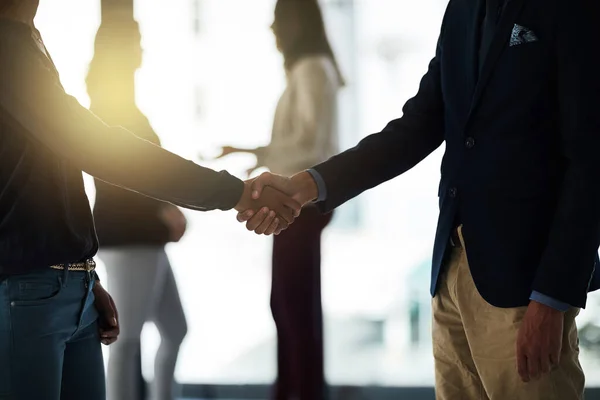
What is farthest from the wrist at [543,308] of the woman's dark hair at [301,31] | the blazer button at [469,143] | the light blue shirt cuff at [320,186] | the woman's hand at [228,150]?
the woman's hand at [228,150]

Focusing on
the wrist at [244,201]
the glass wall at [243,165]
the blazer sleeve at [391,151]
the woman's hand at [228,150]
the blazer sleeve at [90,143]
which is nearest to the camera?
the blazer sleeve at [90,143]

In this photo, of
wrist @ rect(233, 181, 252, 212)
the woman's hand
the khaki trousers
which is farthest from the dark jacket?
the woman's hand

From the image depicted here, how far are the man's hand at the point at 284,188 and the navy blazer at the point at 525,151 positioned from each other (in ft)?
1.34

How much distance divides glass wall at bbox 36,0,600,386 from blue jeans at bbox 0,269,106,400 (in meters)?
1.98

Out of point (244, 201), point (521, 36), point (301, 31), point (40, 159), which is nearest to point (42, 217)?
point (40, 159)

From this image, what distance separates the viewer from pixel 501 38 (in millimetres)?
1297

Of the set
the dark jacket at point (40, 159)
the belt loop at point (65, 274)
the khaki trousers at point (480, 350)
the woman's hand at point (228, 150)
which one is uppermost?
the woman's hand at point (228, 150)

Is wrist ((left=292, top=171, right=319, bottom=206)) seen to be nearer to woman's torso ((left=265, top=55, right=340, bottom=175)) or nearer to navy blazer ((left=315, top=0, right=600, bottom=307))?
navy blazer ((left=315, top=0, right=600, bottom=307))

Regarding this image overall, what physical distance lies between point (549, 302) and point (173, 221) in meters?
1.59

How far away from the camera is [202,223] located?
11.3 feet

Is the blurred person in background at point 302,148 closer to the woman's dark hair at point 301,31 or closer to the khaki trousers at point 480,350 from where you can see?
the woman's dark hair at point 301,31

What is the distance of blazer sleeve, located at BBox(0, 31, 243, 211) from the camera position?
1204 millimetres

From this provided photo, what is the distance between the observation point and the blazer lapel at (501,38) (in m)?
1.29

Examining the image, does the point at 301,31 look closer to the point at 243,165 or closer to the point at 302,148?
the point at 302,148
